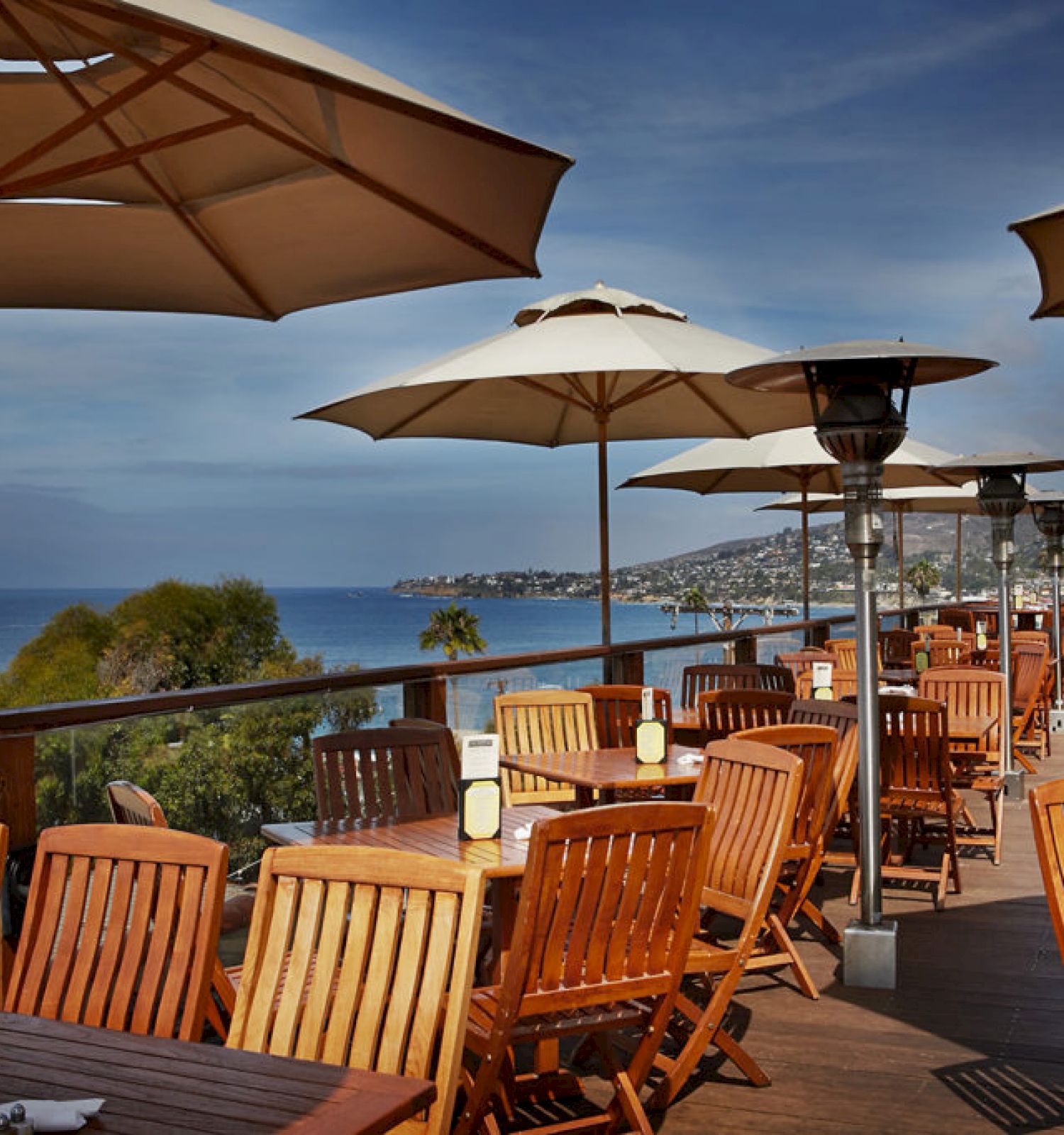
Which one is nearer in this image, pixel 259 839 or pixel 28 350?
pixel 259 839

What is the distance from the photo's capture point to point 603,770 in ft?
17.9

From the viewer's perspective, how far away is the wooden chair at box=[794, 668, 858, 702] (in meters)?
8.30

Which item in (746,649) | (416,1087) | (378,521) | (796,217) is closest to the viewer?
(416,1087)

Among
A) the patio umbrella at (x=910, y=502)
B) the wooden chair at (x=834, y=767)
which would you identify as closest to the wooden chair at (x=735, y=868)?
the wooden chair at (x=834, y=767)

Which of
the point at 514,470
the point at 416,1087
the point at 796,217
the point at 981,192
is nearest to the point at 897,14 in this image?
the point at 981,192

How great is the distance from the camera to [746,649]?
10.8 m

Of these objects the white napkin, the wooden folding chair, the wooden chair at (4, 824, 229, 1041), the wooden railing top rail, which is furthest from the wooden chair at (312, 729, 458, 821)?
the wooden folding chair

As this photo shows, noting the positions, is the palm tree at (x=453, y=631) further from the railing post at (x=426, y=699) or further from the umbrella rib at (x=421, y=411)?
the railing post at (x=426, y=699)

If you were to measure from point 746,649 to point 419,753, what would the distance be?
591 cm

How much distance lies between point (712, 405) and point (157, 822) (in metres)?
6.08

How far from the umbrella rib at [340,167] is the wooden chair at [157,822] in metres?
2.01

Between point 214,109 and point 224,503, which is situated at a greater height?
point 224,503

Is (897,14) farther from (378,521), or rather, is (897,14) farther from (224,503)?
(224,503)

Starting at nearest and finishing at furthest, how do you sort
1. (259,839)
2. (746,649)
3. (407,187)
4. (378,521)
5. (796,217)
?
1. (407,187)
2. (259,839)
3. (746,649)
4. (796,217)
5. (378,521)
